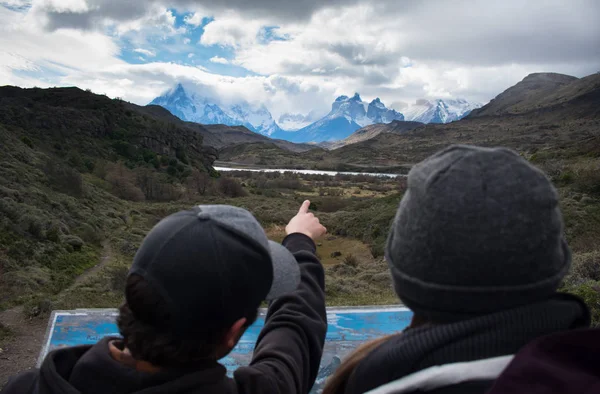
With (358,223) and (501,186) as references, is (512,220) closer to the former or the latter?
(501,186)

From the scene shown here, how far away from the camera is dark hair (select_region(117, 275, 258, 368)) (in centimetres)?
127

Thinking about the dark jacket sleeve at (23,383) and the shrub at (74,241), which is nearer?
the dark jacket sleeve at (23,383)

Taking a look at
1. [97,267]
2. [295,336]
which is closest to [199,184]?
[97,267]

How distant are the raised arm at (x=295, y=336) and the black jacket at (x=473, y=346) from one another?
0.57 meters

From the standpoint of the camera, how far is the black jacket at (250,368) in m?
1.30

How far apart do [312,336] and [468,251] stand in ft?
3.27

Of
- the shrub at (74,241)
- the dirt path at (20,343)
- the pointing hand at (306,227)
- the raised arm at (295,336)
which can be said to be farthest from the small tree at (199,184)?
the raised arm at (295,336)

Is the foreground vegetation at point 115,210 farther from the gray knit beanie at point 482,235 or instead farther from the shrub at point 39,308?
the gray knit beanie at point 482,235

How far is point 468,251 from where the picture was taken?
39.4 inches

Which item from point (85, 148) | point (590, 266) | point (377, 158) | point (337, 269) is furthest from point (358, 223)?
point (377, 158)

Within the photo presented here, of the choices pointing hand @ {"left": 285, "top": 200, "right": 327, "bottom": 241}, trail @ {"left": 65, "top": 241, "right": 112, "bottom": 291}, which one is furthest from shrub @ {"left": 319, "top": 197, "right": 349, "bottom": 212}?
pointing hand @ {"left": 285, "top": 200, "right": 327, "bottom": 241}

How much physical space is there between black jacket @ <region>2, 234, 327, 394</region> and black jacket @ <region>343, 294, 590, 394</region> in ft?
1.83

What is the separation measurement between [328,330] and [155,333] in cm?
301

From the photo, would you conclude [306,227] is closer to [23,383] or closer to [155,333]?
[155,333]
